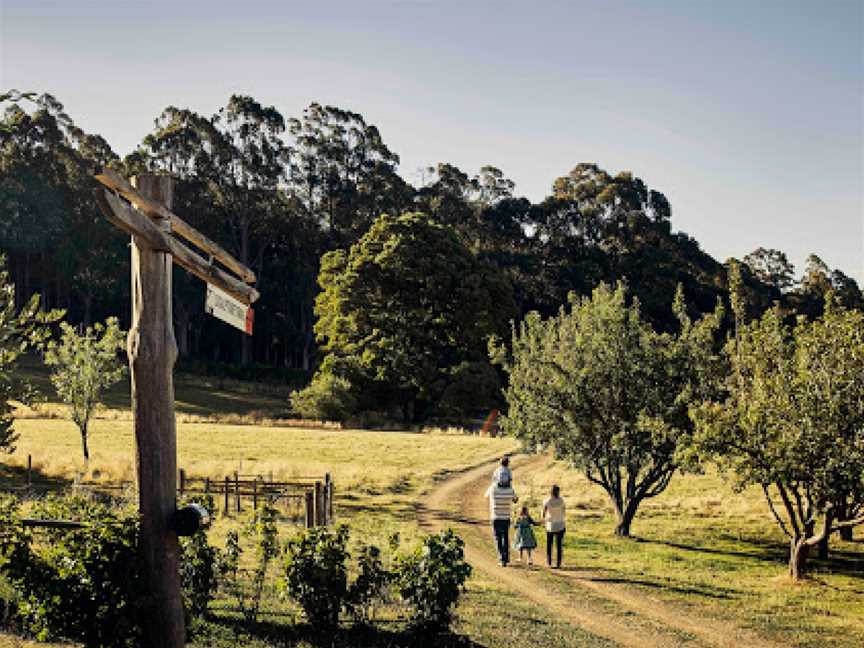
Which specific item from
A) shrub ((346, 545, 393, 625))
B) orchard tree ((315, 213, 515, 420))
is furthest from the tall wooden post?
orchard tree ((315, 213, 515, 420))

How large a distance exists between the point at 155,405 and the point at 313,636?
4.85m

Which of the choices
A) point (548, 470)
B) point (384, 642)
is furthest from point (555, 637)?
point (548, 470)

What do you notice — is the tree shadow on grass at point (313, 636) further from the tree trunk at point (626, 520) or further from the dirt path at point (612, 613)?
the tree trunk at point (626, 520)

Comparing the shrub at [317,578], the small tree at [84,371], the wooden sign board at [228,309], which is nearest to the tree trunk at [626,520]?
the shrub at [317,578]

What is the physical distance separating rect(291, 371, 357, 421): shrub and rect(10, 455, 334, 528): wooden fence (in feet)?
74.4

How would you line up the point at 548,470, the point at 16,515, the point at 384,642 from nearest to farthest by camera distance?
the point at 16,515 < the point at 384,642 < the point at 548,470

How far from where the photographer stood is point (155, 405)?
862cm

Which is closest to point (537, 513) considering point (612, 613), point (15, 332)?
point (612, 613)

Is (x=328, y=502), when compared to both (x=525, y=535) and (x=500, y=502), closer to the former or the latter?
(x=525, y=535)

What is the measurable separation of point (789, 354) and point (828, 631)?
7216 millimetres

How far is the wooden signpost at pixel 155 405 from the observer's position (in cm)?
860

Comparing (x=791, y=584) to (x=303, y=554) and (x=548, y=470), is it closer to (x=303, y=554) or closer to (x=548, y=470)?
(x=303, y=554)

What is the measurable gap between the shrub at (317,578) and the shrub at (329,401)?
4278cm

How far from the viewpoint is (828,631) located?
622 inches
